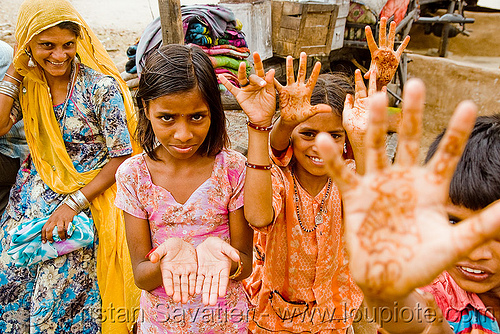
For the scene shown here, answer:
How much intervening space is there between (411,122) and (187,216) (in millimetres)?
1018

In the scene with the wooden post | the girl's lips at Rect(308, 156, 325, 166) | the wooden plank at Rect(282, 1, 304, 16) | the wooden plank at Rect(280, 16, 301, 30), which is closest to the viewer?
the girl's lips at Rect(308, 156, 325, 166)

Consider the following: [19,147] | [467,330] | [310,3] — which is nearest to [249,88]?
[467,330]

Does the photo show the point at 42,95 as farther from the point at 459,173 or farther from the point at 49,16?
the point at 459,173

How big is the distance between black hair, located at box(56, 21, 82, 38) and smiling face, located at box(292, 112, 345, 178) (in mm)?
1287

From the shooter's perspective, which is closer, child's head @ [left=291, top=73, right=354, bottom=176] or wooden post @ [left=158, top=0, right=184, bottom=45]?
child's head @ [left=291, top=73, right=354, bottom=176]

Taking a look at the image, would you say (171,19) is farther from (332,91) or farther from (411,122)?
(411,122)

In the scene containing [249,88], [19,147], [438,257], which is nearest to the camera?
[438,257]

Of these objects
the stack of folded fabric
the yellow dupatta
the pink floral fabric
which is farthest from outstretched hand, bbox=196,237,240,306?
the stack of folded fabric

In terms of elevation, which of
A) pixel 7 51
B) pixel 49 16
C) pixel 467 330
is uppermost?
pixel 49 16

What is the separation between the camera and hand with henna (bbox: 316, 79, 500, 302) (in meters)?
0.71

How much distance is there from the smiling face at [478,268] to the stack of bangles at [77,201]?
1733 millimetres

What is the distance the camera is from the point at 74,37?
197 cm

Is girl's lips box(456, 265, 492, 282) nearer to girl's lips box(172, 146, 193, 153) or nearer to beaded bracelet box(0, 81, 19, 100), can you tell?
girl's lips box(172, 146, 193, 153)

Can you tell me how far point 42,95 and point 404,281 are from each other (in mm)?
1988
